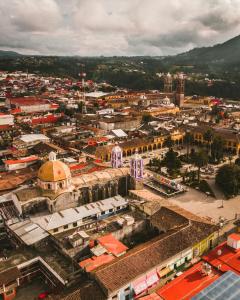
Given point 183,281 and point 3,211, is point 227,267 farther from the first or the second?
point 3,211

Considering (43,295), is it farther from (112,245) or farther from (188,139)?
(188,139)

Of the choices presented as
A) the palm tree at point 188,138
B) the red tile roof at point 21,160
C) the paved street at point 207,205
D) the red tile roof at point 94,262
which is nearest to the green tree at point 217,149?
the palm tree at point 188,138

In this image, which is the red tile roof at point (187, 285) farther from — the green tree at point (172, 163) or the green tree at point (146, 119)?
the green tree at point (146, 119)

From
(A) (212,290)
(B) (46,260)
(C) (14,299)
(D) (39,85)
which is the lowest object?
(C) (14,299)

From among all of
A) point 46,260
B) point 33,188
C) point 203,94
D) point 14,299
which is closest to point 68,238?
point 46,260

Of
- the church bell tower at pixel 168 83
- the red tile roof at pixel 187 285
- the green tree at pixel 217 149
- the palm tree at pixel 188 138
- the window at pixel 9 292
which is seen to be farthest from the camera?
the church bell tower at pixel 168 83

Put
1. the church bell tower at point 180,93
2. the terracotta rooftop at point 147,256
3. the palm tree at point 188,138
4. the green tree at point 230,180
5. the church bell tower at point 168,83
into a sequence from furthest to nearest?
the church bell tower at point 168,83, the church bell tower at point 180,93, the palm tree at point 188,138, the green tree at point 230,180, the terracotta rooftop at point 147,256
